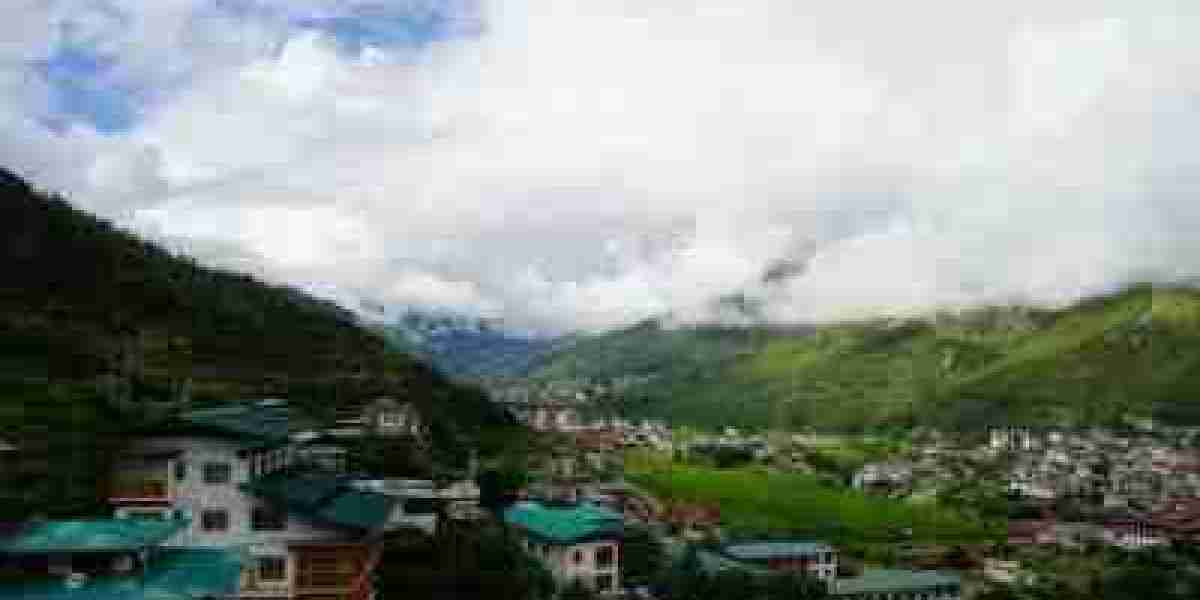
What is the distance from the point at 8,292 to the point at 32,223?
26352 millimetres

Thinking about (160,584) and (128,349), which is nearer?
(160,584)

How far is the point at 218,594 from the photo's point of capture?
128 ft

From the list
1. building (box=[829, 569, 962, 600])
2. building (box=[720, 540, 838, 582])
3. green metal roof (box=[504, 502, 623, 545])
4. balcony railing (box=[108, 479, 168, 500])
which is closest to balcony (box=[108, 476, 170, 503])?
balcony railing (box=[108, 479, 168, 500])

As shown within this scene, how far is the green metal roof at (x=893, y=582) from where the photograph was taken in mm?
109900

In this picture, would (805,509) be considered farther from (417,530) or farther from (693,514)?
(417,530)

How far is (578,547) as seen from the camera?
73750 mm

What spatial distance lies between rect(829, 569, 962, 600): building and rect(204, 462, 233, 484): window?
68.3 m

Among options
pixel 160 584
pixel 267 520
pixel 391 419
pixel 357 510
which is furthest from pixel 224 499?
pixel 391 419

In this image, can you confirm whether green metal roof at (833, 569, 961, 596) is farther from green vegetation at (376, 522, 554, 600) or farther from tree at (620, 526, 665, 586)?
green vegetation at (376, 522, 554, 600)

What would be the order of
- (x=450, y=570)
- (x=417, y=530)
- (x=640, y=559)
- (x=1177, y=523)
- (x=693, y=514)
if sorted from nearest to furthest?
(x=450, y=570) < (x=417, y=530) < (x=640, y=559) < (x=693, y=514) < (x=1177, y=523)

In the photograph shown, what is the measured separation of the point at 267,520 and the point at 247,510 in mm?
753

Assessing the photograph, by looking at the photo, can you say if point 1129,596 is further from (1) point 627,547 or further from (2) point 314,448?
(2) point 314,448

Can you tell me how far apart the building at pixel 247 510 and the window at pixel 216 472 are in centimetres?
3

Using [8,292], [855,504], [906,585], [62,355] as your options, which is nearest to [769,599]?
[906,585]
